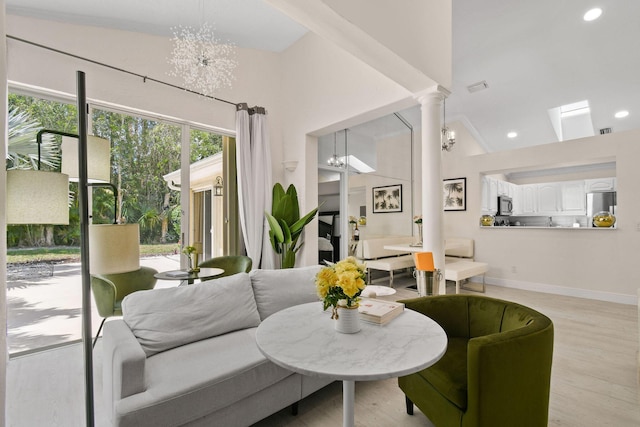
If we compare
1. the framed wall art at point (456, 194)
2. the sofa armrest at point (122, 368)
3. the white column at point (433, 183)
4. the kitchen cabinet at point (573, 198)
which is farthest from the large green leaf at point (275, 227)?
the kitchen cabinet at point (573, 198)

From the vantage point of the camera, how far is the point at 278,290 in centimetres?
231

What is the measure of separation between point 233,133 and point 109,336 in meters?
3.07

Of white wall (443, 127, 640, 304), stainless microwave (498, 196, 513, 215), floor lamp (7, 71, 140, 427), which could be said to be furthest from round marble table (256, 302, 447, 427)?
stainless microwave (498, 196, 513, 215)

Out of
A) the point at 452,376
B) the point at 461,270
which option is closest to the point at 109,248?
the point at 452,376

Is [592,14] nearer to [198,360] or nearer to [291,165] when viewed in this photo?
[291,165]

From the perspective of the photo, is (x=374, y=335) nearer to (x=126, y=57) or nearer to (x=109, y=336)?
(x=109, y=336)

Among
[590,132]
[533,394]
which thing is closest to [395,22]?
[533,394]

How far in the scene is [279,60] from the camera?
15.4ft

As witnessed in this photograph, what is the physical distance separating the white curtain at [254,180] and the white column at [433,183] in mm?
2113

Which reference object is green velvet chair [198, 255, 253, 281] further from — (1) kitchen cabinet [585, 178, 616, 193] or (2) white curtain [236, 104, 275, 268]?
(1) kitchen cabinet [585, 178, 616, 193]

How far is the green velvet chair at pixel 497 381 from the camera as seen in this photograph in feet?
4.11

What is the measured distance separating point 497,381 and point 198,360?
1482 mm

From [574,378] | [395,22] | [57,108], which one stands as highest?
[395,22]

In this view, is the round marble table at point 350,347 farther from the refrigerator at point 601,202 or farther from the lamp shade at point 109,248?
the refrigerator at point 601,202
